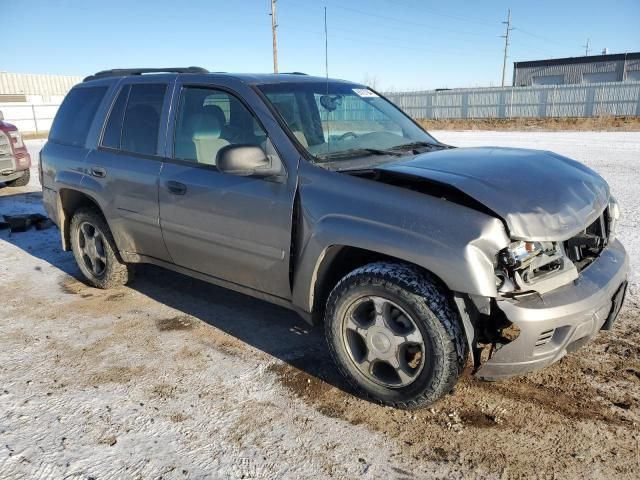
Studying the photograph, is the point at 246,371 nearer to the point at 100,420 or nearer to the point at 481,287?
the point at 100,420

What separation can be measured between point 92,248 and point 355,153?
9.49 feet

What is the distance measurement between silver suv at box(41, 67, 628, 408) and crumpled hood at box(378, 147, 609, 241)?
0.5 inches

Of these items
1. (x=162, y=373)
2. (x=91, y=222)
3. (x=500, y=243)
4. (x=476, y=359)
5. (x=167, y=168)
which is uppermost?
(x=167, y=168)

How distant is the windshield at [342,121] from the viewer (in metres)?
3.45

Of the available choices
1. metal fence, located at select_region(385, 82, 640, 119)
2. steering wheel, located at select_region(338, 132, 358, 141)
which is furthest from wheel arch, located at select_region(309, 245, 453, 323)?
metal fence, located at select_region(385, 82, 640, 119)

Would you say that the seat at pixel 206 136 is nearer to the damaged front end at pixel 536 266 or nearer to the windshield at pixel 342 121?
the windshield at pixel 342 121

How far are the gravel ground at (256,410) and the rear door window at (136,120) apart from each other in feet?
4.70

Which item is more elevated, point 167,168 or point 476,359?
point 167,168

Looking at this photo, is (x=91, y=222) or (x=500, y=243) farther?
(x=91, y=222)

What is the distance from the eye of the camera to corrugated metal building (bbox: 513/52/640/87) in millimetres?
47062

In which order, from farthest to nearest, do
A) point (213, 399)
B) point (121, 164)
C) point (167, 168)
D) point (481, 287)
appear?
point (121, 164)
point (167, 168)
point (213, 399)
point (481, 287)

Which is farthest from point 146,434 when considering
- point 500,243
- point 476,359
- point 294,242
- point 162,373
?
point 500,243

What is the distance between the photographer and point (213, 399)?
311cm

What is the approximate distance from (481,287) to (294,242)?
121 cm
